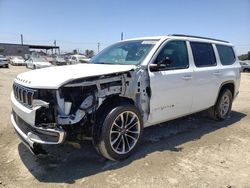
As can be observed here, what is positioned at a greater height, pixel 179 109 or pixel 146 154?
pixel 179 109

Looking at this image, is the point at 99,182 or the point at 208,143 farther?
the point at 208,143

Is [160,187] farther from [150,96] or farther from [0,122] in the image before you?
[0,122]

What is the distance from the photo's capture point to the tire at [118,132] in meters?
3.86

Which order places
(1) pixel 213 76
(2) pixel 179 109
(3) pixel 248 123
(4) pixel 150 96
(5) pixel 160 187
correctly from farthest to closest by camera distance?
(3) pixel 248 123
(1) pixel 213 76
(2) pixel 179 109
(4) pixel 150 96
(5) pixel 160 187

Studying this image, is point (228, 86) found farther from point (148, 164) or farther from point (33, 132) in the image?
point (33, 132)

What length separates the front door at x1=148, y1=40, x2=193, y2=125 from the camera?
4.54 meters

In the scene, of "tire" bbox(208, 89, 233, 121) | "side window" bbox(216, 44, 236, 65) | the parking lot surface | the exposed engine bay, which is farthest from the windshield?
"tire" bbox(208, 89, 233, 121)

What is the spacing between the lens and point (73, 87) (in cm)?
367

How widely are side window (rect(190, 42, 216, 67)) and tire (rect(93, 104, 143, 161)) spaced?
203 centimetres

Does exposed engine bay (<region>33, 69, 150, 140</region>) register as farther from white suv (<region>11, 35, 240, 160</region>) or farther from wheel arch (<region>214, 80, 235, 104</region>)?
wheel arch (<region>214, 80, 235, 104</region>)

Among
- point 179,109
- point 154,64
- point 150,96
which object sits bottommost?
point 179,109

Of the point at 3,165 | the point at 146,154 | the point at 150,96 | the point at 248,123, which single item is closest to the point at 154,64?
the point at 150,96

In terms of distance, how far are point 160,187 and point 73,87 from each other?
1.75 metres

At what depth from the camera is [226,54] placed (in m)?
6.70
